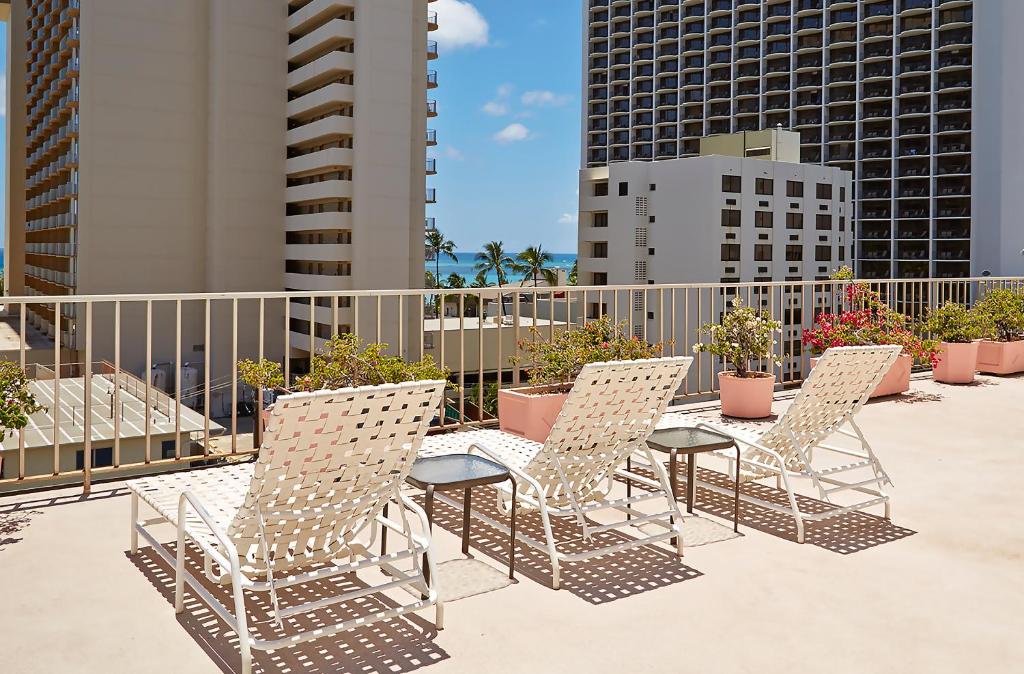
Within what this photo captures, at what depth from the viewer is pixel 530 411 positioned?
5.73m

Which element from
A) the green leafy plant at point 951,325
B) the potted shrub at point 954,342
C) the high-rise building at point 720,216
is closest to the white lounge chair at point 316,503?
the potted shrub at point 954,342

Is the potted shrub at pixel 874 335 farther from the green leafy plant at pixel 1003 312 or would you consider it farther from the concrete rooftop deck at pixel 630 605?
the concrete rooftop deck at pixel 630 605

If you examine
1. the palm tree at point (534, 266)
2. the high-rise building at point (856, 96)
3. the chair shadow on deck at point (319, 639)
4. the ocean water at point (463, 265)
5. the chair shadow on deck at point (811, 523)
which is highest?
the high-rise building at point (856, 96)

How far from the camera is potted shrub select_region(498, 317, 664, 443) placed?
5.75 metres

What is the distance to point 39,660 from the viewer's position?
278 centimetres

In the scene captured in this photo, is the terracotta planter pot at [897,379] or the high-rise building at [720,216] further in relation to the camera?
the high-rise building at [720,216]

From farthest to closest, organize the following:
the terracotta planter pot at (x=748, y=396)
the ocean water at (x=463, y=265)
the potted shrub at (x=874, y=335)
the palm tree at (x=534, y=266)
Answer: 1. the ocean water at (x=463, y=265)
2. the palm tree at (x=534, y=266)
3. the potted shrub at (x=874, y=335)
4. the terracotta planter pot at (x=748, y=396)

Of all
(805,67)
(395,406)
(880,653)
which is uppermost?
(805,67)

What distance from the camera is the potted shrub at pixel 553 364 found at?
575 centimetres

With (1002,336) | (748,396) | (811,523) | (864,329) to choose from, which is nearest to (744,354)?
(748,396)

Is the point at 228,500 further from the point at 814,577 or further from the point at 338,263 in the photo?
the point at 338,263

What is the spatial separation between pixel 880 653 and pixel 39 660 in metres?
2.64

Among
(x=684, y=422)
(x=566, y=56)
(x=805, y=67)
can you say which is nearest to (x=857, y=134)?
(x=805, y=67)

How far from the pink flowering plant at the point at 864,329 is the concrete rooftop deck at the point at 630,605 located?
3683 mm
